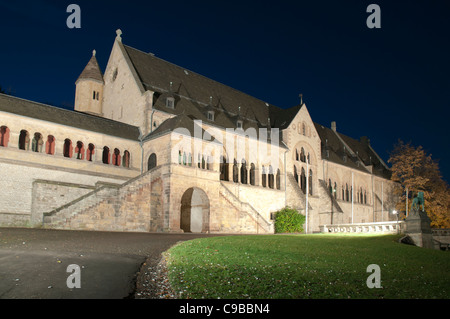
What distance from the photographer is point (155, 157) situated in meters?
36.1

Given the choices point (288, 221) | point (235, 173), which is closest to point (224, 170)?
point (235, 173)

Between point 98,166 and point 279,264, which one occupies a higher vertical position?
point 98,166

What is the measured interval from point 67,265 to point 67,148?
923 inches

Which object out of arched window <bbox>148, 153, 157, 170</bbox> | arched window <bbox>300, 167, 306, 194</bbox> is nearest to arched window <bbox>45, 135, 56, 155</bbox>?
arched window <bbox>148, 153, 157, 170</bbox>

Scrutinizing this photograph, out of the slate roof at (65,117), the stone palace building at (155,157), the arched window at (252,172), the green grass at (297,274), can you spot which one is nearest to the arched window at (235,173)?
the stone palace building at (155,157)

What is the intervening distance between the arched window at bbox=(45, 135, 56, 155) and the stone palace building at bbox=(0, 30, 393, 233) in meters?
0.08

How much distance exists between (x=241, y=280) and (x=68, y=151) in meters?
27.0

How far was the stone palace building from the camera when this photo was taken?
29672 millimetres

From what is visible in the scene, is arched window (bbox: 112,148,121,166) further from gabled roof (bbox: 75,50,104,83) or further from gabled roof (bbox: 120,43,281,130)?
gabled roof (bbox: 75,50,104,83)

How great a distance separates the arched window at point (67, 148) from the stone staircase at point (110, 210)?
6.65 metres

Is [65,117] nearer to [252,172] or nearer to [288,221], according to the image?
[252,172]

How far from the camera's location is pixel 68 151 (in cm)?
3403
